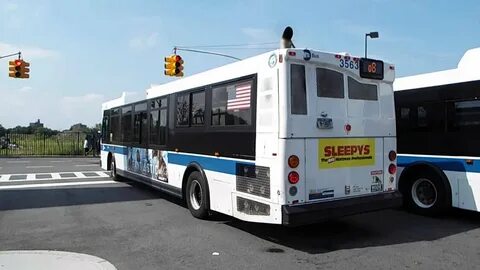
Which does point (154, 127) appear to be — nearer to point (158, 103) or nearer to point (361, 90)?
A: point (158, 103)

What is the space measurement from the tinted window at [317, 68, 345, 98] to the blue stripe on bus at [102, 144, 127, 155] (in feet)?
27.8

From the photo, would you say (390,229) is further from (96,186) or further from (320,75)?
(96,186)

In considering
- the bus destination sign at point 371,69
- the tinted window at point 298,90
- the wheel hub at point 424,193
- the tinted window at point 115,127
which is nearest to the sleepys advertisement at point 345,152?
the tinted window at point 298,90

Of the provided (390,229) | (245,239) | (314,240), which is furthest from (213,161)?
(390,229)

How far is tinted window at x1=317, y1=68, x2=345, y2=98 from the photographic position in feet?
23.6

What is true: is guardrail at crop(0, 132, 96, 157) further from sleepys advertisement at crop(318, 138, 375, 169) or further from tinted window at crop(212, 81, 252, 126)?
sleepys advertisement at crop(318, 138, 375, 169)

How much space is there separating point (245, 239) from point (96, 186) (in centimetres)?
831

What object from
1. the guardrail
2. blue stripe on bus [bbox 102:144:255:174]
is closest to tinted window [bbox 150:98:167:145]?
blue stripe on bus [bbox 102:144:255:174]

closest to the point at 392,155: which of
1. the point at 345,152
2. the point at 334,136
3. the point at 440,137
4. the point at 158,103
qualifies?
the point at 345,152

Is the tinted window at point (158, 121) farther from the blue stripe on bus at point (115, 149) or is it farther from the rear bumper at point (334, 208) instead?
the rear bumper at point (334, 208)

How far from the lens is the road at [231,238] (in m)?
6.21

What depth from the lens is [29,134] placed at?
3531cm

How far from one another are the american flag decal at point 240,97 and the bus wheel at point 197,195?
168 centimetres

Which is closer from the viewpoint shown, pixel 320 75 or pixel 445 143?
pixel 320 75
